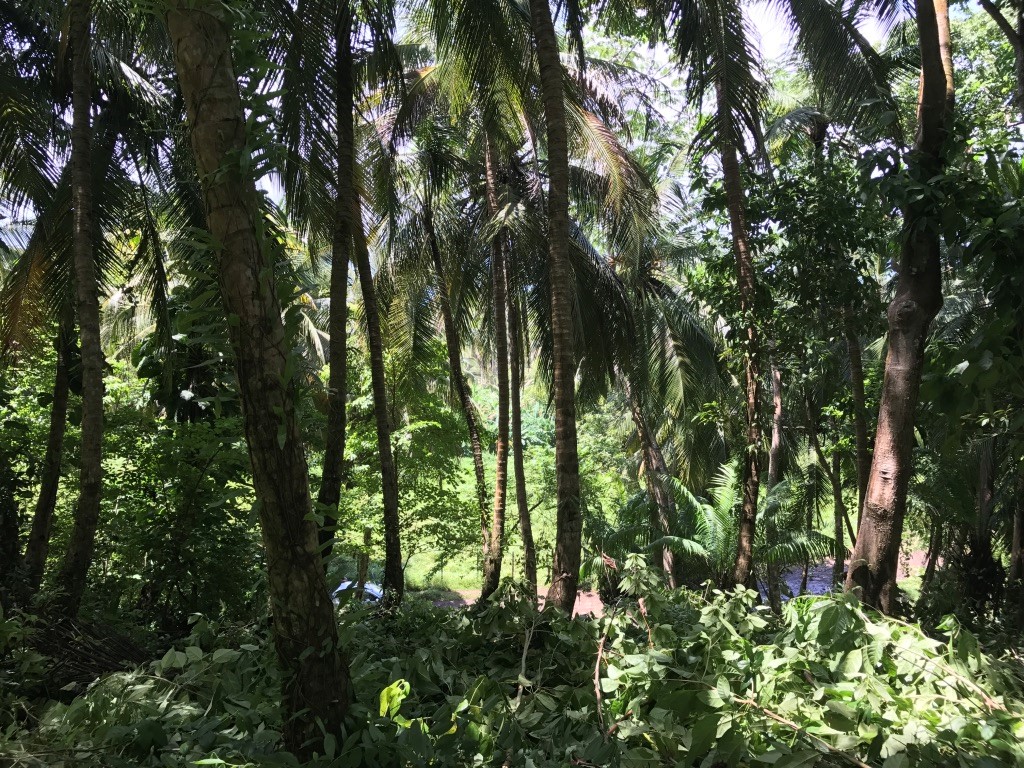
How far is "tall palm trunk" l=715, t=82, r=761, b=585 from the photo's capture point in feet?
25.1

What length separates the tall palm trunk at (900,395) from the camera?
4.18 metres

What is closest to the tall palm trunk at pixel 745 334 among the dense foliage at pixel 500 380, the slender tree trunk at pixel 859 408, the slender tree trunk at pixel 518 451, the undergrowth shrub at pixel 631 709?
the dense foliage at pixel 500 380

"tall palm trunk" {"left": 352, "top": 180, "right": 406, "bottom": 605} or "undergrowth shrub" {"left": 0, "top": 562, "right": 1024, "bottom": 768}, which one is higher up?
"tall palm trunk" {"left": 352, "top": 180, "right": 406, "bottom": 605}

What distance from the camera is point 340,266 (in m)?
7.11

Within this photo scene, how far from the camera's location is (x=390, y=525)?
9.09m

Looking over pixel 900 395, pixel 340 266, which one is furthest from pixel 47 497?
pixel 900 395

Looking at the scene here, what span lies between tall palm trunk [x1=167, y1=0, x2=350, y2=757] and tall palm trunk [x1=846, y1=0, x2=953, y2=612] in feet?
9.88

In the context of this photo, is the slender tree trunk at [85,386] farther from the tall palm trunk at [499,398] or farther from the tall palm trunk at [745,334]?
the tall palm trunk at [499,398]

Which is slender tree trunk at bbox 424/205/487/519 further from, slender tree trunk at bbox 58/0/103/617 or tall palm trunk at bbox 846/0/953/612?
tall palm trunk at bbox 846/0/953/612

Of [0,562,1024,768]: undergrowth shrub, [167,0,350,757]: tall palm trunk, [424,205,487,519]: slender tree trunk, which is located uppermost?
[424,205,487,519]: slender tree trunk

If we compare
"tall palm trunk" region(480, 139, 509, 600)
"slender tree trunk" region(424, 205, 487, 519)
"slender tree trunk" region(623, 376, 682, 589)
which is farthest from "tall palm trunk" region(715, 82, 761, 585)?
"slender tree trunk" region(623, 376, 682, 589)

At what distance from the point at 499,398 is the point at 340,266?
5.73m

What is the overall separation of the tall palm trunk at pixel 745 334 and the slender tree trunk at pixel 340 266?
12.4 ft

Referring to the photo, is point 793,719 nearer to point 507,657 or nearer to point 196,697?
point 507,657
